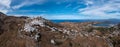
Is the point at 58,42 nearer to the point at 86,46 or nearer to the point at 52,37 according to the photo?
the point at 52,37

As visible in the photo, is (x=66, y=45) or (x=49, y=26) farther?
(x=49, y=26)

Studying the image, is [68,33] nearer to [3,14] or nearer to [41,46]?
[41,46]

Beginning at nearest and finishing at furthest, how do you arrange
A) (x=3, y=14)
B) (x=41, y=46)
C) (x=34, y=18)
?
(x=41, y=46), (x=34, y=18), (x=3, y=14)

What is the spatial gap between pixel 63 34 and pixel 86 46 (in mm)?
11508

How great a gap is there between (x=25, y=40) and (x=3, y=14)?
38212mm

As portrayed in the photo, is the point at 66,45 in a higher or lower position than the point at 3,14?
lower

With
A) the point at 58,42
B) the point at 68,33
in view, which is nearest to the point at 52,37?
the point at 58,42

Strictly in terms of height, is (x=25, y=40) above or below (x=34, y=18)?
below

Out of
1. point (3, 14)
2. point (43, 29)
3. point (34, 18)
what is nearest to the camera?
point (43, 29)

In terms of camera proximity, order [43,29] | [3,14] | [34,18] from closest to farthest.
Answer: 1. [43,29]
2. [34,18]
3. [3,14]

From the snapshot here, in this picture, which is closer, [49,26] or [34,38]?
[34,38]

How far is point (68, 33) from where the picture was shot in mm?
96438

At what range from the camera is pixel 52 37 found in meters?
90.7

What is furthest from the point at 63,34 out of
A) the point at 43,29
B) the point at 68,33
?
the point at 43,29
